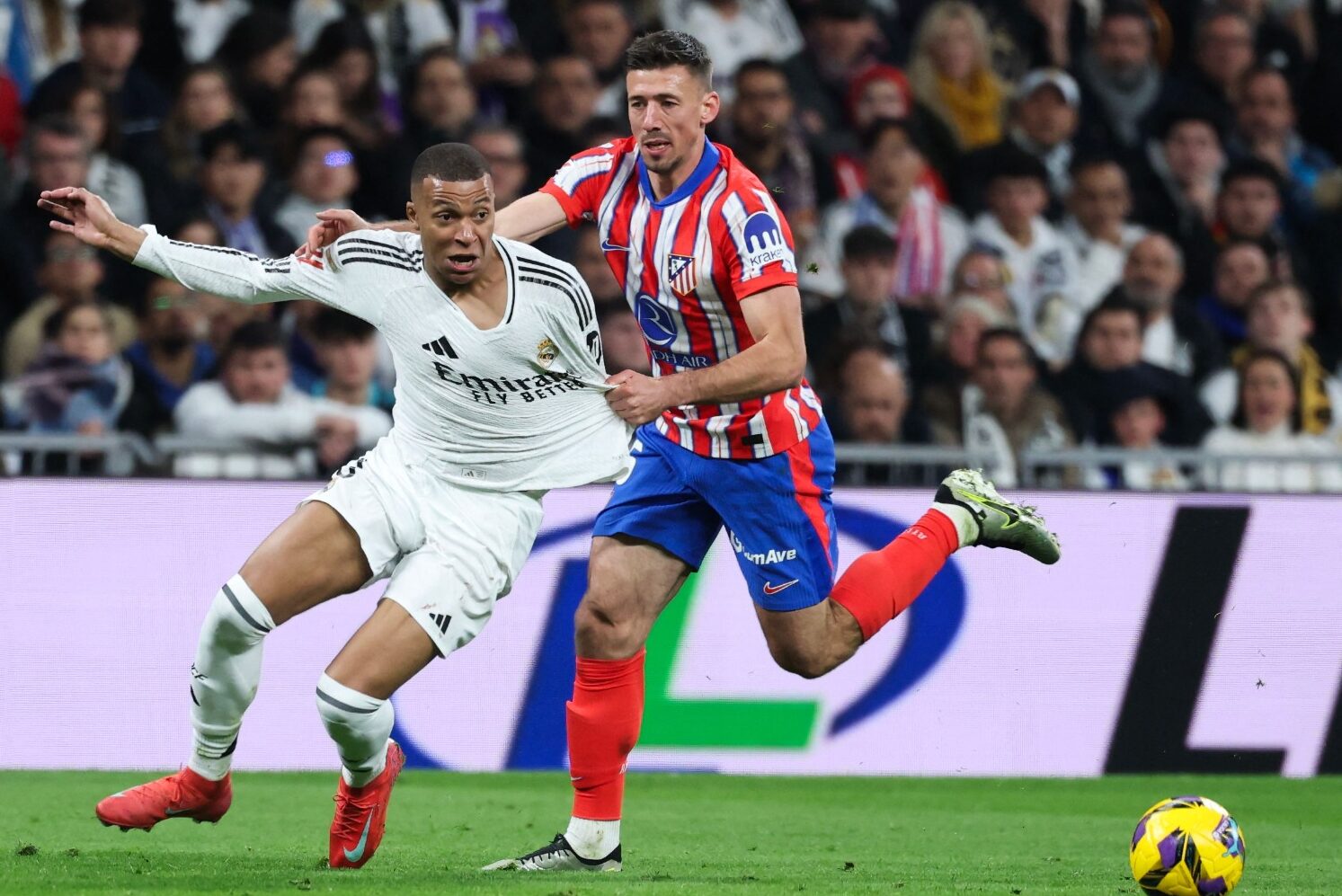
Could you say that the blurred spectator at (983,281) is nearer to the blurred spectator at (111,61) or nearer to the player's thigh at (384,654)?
the blurred spectator at (111,61)

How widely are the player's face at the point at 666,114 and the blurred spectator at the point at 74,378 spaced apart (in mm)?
4354

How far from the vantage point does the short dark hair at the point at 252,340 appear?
9.78 meters

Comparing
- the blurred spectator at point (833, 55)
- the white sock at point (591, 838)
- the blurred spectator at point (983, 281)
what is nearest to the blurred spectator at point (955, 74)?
the blurred spectator at point (833, 55)

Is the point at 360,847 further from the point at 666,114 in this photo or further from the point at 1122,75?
the point at 1122,75

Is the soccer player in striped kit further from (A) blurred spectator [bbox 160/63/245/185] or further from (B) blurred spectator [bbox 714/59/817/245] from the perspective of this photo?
(B) blurred spectator [bbox 714/59/817/245]

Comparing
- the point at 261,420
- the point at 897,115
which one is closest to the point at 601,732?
the point at 261,420

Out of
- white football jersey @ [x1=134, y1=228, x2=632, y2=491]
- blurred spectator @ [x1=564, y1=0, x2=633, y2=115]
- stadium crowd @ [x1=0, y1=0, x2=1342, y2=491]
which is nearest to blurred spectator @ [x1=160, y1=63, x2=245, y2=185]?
stadium crowd @ [x1=0, y1=0, x2=1342, y2=491]

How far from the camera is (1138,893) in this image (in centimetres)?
592

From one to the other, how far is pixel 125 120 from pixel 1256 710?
261 inches

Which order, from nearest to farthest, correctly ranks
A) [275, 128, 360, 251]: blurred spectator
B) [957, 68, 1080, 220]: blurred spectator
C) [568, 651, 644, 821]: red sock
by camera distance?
[568, 651, 644, 821]: red sock → [275, 128, 360, 251]: blurred spectator → [957, 68, 1080, 220]: blurred spectator

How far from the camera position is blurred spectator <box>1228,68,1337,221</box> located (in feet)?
44.4

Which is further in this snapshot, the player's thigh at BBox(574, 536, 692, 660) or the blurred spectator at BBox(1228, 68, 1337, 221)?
the blurred spectator at BBox(1228, 68, 1337, 221)

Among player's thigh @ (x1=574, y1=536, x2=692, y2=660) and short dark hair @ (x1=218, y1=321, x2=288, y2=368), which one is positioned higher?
player's thigh @ (x1=574, y1=536, x2=692, y2=660)

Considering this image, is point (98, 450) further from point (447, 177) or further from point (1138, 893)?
point (1138, 893)
